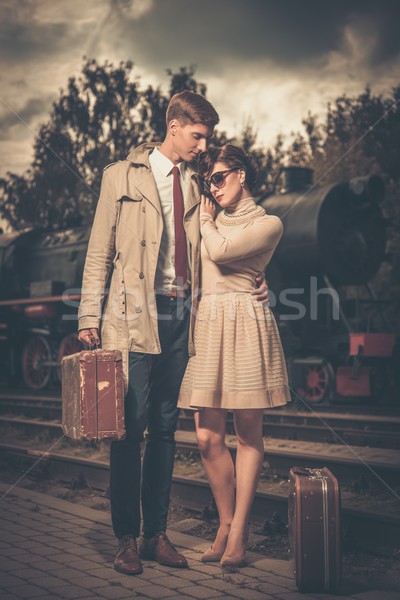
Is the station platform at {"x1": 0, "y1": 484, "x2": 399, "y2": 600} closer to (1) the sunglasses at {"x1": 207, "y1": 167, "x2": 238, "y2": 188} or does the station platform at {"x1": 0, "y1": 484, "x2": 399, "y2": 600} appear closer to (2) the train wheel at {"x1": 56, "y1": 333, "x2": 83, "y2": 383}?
(1) the sunglasses at {"x1": 207, "y1": 167, "x2": 238, "y2": 188}

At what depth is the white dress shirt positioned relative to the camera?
3.75m

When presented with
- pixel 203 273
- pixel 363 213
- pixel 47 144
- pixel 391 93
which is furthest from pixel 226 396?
pixel 47 144

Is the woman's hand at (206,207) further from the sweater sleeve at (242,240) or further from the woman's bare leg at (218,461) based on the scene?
the woman's bare leg at (218,461)

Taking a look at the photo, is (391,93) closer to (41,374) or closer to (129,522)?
(41,374)

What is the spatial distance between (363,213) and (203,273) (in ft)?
27.2

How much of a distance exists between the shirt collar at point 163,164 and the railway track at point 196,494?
1934mm

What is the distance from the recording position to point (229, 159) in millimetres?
3678

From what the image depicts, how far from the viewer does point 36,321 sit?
52.4 ft

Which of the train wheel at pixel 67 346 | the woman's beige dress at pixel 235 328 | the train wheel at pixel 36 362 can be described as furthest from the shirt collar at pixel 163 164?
the train wheel at pixel 36 362

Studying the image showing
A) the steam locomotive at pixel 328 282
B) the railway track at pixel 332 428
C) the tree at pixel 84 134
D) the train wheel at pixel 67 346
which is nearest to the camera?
the railway track at pixel 332 428

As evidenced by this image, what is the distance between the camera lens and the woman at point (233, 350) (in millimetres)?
3570

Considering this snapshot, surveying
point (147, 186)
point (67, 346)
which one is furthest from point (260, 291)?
point (67, 346)

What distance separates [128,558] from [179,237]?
1.51 m

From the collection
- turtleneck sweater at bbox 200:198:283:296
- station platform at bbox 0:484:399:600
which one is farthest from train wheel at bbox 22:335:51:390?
turtleneck sweater at bbox 200:198:283:296
